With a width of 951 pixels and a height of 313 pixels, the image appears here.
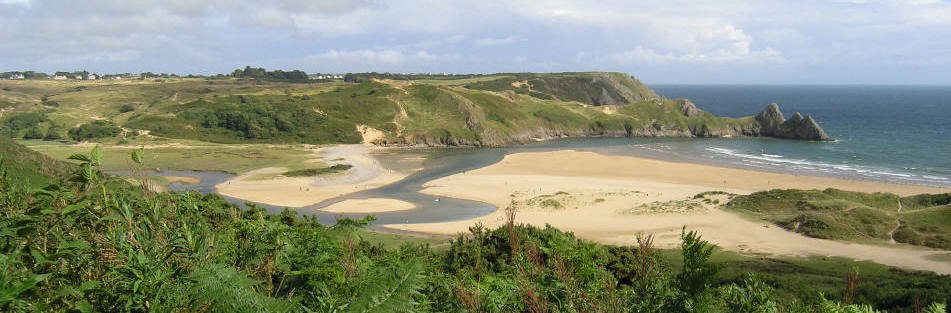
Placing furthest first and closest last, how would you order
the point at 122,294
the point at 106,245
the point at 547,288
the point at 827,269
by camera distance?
the point at 827,269
the point at 547,288
the point at 106,245
the point at 122,294

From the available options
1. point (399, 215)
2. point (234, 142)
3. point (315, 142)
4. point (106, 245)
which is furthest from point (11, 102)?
point (106, 245)

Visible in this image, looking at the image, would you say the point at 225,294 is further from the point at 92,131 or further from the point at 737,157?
the point at 92,131

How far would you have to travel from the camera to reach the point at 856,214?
123ft

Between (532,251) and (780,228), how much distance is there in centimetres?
3738

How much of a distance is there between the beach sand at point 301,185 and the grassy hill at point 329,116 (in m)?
25.1

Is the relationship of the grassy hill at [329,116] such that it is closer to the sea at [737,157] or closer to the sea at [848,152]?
the sea at [737,157]

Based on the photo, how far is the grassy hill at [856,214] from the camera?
34.3 m

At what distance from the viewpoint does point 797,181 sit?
2226 inches

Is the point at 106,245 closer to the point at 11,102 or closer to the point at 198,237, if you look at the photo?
the point at 198,237

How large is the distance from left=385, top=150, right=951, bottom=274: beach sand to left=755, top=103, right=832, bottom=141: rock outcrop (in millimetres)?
37282

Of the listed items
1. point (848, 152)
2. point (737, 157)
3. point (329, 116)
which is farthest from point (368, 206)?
point (848, 152)

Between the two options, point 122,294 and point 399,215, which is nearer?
point 122,294

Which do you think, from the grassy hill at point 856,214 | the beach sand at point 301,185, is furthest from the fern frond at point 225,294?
the beach sand at point 301,185

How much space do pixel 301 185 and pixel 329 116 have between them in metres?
43.3
